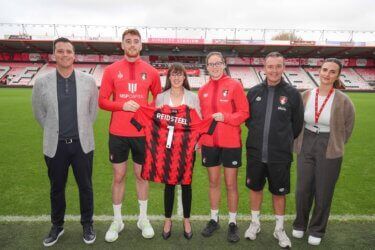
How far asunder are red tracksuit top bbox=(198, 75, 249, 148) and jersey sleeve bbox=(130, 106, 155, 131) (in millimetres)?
601

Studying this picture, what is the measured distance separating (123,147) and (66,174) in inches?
26.2

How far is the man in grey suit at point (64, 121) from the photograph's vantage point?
3.18 metres

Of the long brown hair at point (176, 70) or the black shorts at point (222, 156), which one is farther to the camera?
the black shorts at point (222, 156)

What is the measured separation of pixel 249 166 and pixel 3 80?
3836cm

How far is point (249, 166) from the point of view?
3.44 meters

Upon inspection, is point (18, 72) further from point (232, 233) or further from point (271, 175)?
point (271, 175)

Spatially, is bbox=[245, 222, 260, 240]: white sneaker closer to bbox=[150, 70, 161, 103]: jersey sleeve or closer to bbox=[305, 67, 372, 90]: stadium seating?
bbox=[150, 70, 161, 103]: jersey sleeve

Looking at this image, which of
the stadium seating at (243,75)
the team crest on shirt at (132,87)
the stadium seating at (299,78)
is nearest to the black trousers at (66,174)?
the team crest on shirt at (132,87)

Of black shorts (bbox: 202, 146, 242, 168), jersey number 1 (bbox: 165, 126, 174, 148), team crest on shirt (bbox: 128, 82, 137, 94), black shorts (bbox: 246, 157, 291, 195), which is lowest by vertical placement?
black shorts (bbox: 246, 157, 291, 195)

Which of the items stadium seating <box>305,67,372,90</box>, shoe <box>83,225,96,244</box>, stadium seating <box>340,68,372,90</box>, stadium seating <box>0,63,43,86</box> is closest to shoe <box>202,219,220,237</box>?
shoe <box>83,225,96,244</box>

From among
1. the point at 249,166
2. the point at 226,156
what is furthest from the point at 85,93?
the point at 249,166

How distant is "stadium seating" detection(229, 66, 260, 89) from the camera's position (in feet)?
121

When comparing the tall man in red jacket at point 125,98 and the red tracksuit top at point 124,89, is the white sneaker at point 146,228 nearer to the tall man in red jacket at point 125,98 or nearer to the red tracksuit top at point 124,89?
the tall man in red jacket at point 125,98

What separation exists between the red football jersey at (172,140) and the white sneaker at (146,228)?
0.60 meters
